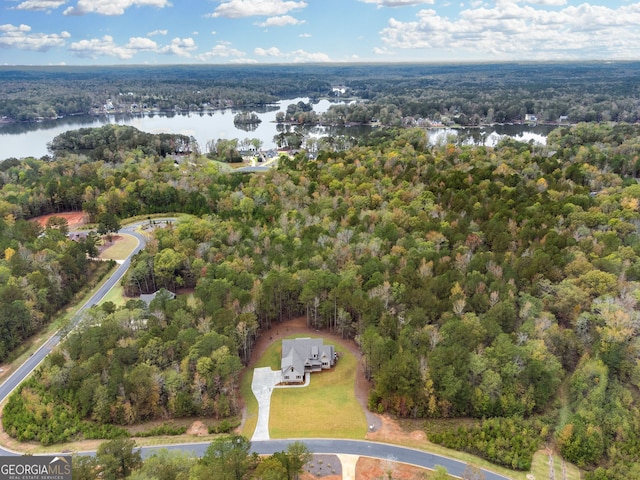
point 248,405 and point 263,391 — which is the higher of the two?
point 263,391

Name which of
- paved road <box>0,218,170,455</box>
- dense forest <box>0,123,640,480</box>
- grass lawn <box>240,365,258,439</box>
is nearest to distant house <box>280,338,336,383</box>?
grass lawn <box>240,365,258,439</box>

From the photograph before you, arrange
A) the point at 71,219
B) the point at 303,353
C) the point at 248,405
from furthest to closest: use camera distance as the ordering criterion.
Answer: the point at 71,219
the point at 303,353
the point at 248,405

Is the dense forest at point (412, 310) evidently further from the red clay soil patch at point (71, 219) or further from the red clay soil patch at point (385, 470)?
the red clay soil patch at point (71, 219)

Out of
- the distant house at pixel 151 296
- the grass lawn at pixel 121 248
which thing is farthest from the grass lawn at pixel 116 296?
the grass lawn at pixel 121 248

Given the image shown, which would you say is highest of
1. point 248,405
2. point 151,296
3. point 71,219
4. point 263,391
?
point 71,219

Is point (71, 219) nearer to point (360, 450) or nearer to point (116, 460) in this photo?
point (116, 460)

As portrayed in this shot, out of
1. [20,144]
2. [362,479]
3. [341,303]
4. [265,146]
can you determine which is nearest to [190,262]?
[341,303]

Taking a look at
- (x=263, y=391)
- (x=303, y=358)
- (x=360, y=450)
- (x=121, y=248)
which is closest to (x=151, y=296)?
(x=263, y=391)
